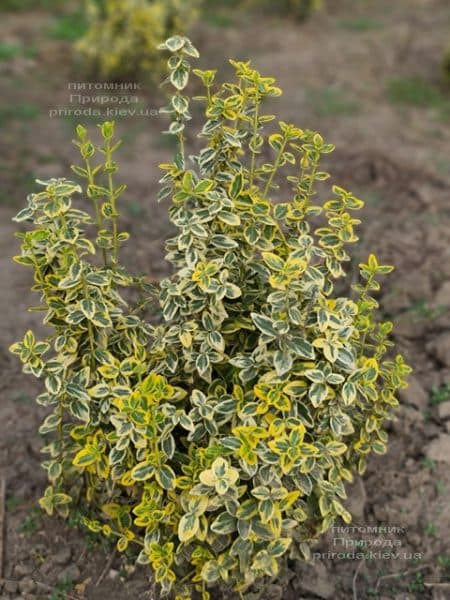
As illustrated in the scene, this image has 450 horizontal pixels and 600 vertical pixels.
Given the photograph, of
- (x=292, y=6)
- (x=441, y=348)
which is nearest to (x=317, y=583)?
(x=441, y=348)

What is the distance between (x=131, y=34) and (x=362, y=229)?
2.74 metres

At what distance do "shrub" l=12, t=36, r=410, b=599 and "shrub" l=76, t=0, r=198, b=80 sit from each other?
11.7ft

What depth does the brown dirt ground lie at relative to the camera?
2.70 m

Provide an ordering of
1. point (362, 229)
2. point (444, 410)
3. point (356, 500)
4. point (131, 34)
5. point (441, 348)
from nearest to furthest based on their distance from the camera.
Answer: point (356, 500), point (444, 410), point (441, 348), point (362, 229), point (131, 34)

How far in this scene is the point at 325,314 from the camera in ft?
7.29

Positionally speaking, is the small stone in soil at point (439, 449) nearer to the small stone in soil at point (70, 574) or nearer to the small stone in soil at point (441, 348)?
the small stone in soil at point (441, 348)

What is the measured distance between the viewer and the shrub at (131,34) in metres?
5.80

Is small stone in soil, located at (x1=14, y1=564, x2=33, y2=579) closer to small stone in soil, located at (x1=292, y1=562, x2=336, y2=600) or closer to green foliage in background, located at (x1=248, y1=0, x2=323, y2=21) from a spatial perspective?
small stone in soil, located at (x1=292, y1=562, x2=336, y2=600)

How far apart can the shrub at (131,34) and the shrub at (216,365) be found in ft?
11.7

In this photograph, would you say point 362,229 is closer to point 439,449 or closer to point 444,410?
point 444,410

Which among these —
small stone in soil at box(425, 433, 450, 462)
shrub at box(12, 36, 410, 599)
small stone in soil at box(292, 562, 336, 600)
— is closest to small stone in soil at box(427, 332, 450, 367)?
small stone in soil at box(425, 433, 450, 462)

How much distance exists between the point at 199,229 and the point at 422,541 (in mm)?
1516

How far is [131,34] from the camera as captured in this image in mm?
5859

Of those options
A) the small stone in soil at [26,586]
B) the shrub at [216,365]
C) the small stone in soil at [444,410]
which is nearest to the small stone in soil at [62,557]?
the small stone in soil at [26,586]
